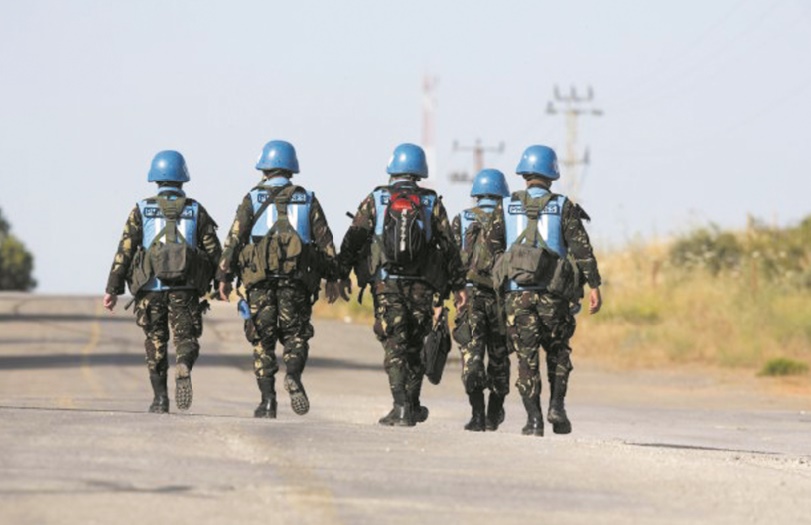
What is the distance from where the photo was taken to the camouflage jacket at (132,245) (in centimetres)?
1670

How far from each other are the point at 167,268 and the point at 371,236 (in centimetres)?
157

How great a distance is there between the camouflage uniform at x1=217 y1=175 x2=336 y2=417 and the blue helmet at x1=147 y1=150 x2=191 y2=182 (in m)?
0.73

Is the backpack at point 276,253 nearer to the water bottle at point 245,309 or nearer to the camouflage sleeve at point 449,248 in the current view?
the water bottle at point 245,309

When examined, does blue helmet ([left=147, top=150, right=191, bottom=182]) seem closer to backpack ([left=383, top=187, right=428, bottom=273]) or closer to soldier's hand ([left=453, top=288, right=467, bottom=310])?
backpack ([left=383, top=187, right=428, bottom=273])

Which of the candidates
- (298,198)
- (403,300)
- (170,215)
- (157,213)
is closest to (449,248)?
(403,300)

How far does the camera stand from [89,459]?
11680 millimetres

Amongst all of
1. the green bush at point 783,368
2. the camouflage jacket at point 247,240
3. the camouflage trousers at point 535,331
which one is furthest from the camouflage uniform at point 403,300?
the green bush at point 783,368

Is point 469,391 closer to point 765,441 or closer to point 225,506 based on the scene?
point 765,441

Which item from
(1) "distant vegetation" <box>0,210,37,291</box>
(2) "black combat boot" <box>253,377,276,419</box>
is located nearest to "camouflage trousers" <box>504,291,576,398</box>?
(2) "black combat boot" <box>253,377,276,419</box>

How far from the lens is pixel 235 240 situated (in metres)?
16.2

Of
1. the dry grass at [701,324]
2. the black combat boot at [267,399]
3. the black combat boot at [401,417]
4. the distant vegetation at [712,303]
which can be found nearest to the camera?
the black combat boot at [401,417]

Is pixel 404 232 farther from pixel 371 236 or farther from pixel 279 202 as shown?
pixel 279 202

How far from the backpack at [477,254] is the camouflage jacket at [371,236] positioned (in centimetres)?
20

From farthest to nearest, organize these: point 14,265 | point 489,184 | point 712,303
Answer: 1. point 14,265
2. point 712,303
3. point 489,184
